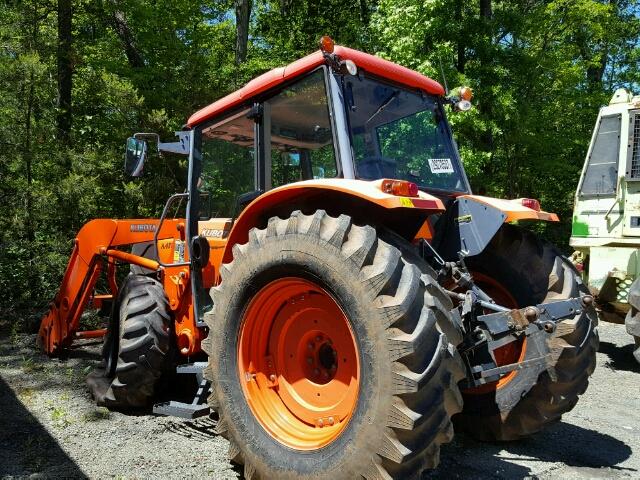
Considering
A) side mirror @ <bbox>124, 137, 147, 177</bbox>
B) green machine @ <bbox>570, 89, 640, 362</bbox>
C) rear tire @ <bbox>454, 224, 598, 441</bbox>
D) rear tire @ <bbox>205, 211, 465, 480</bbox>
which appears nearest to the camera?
rear tire @ <bbox>205, 211, 465, 480</bbox>

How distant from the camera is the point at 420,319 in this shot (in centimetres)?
260

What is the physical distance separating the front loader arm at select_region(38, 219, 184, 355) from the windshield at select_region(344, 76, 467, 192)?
7.53 feet

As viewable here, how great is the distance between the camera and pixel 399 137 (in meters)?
3.94

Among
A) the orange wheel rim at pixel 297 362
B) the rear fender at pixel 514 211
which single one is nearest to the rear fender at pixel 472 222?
the rear fender at pixel 514 211

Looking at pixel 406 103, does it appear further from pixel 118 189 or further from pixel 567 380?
pixel 118 189

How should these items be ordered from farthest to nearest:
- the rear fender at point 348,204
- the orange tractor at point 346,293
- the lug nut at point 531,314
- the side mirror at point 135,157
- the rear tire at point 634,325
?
1. the rear tire at point 634,325
2. the side mirror at point 135,157
3. the lug nut at point 531,314
4. the rear fender at point 348,204
5. the orange tractor at point 346,293

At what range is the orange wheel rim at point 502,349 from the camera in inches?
149

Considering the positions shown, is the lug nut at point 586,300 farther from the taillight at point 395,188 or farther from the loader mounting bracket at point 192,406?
the loader mounting bracket at point 192,406

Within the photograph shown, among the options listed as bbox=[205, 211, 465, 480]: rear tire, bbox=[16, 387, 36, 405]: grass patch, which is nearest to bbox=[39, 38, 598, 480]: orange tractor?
bbox=[205, 211, 465, 480]: rear tire

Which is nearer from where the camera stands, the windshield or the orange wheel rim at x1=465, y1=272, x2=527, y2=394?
the windshield

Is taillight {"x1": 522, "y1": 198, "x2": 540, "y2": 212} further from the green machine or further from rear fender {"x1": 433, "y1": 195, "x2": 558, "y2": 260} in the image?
the green machine

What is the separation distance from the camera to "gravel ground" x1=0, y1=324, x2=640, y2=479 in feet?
11.2

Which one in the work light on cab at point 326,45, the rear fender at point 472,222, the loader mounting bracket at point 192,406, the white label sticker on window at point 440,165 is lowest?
the loader mounting bracket at point 192,406

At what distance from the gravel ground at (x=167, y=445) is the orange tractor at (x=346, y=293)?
0.67 ft
